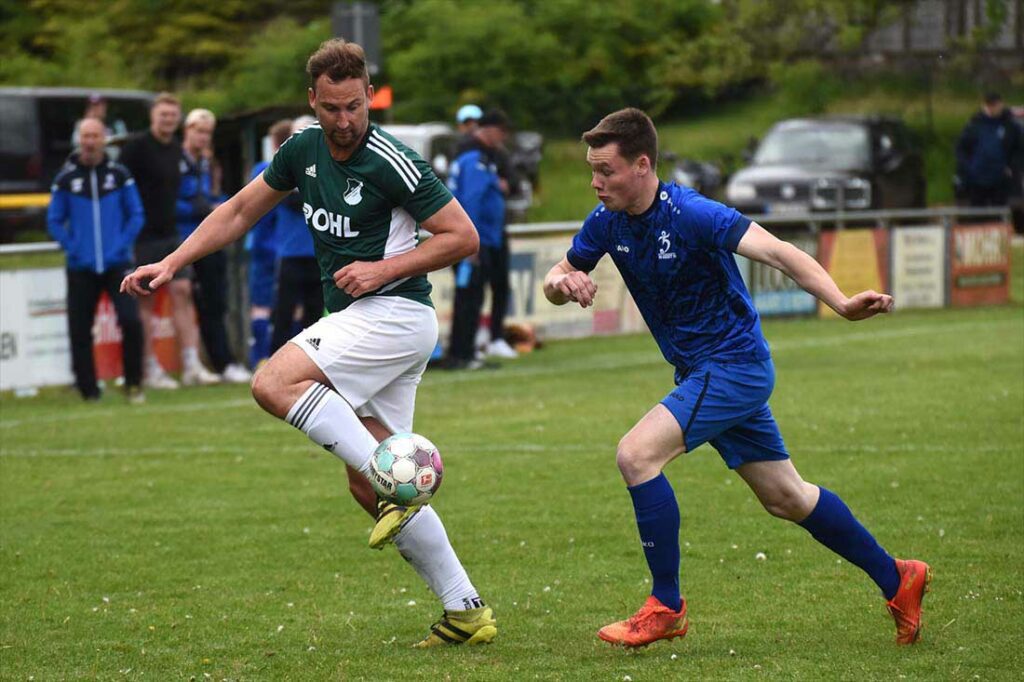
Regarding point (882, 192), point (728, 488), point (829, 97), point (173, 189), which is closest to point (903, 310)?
point (882, 192)

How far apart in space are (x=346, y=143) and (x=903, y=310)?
15824 millimetres

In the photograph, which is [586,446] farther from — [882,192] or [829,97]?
[829,97]

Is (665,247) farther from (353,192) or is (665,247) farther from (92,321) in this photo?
(92,321)

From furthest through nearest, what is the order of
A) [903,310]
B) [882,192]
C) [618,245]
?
1. [882,192]
2. [903,310]
3. [618,245]

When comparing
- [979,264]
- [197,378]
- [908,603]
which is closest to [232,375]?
[197,378]

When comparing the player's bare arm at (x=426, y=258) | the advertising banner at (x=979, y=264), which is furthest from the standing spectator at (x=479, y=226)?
the player's bare arm at (x=426, y=258)

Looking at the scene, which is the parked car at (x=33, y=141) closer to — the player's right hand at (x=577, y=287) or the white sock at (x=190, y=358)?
the white sock at (x=190, y=358)

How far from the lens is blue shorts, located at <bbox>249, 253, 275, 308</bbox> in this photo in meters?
14.8

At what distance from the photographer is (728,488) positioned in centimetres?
934

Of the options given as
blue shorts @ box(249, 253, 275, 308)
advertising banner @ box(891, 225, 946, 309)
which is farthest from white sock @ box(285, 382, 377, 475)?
advertising banner @ box(891, 225, 946, 309)

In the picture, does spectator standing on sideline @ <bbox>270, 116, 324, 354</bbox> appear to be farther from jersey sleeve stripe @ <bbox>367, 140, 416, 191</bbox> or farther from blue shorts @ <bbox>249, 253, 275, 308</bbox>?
jersey sleeve stripe @ <bbox>367, 140, 416, 191</bbox>

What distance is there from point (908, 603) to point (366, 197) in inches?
96.3

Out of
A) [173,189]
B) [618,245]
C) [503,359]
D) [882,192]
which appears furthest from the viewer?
[882,192]

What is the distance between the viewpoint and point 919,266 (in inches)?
822
